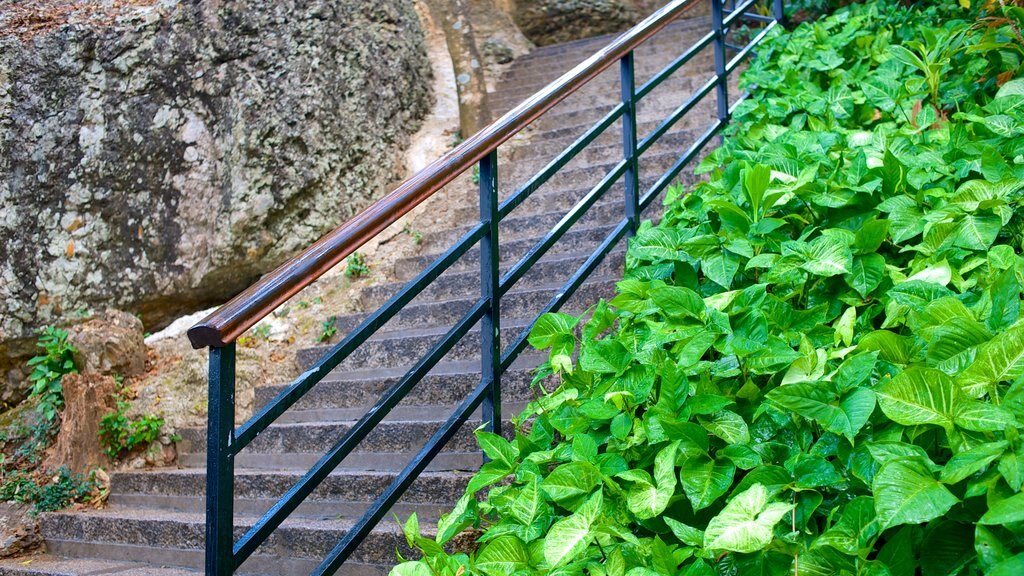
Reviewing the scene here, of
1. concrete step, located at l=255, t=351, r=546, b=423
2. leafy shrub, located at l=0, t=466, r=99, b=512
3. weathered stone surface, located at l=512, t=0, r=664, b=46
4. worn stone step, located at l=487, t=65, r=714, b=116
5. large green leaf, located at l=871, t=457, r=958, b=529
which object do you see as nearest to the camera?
large green leaf, located at l=871, t=457, r=958, b=529

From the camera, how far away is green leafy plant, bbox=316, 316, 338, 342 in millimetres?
3891

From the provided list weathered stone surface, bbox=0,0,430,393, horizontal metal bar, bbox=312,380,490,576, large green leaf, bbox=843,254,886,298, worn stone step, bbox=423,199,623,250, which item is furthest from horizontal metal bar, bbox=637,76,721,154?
weathered stone surface, bbox=0,0,430,393

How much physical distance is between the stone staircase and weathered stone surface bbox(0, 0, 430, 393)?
96cm

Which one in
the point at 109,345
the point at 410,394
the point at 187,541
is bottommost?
the point at 187,541

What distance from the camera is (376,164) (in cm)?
519

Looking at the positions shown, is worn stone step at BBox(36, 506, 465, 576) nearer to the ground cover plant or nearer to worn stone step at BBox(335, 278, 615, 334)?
the ground cover plant

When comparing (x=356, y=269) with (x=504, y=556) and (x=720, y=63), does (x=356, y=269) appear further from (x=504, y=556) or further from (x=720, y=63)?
(x=504, y=556)

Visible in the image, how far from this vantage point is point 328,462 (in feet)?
6.17

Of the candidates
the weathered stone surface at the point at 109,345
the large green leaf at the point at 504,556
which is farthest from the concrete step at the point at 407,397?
the large green leaf at the point at 504,556

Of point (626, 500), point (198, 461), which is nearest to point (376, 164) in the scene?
point (198, 461)

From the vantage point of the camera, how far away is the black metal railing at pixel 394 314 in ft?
5.49

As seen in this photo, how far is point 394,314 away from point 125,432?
6.58 ft

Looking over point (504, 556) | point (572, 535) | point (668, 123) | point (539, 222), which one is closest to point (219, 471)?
point (504, 556)

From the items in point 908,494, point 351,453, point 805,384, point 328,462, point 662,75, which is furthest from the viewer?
point 662,75
